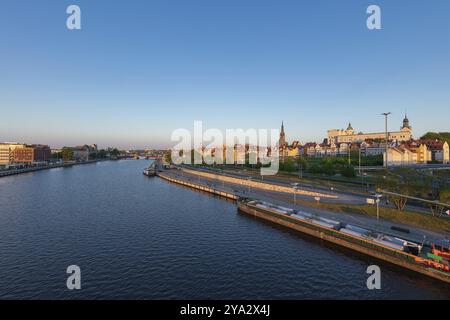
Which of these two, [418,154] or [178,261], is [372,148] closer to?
[418,154]

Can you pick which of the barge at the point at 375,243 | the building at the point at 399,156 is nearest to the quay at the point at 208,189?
the barge at the point at 375,243

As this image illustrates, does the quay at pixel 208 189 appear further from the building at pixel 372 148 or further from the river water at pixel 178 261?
the building at pixel 372 148

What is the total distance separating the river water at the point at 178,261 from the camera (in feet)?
76.8

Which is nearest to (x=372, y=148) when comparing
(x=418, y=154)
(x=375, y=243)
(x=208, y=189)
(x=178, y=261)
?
(x=418, y=154)

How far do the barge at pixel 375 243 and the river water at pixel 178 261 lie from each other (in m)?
1.10

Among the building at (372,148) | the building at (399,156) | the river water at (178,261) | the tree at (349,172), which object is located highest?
the building at (372,148)

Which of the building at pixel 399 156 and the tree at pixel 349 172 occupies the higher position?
the building at pixel 399 156

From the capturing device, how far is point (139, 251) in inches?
1261

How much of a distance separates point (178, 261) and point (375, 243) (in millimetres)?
23077

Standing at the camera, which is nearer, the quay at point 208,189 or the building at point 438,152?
the quay at point 208,189

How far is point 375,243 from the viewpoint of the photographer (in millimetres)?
30438

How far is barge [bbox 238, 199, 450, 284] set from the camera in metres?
25.5

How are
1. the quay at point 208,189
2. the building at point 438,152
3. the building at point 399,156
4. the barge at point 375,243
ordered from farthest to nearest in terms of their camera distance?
the building at point 438,152 → the building at point 399,156 → the quay at point 208,189 → the barge at point 375,243

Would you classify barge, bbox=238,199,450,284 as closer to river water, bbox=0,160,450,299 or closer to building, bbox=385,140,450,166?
river water, bbox=0,160,450,299
